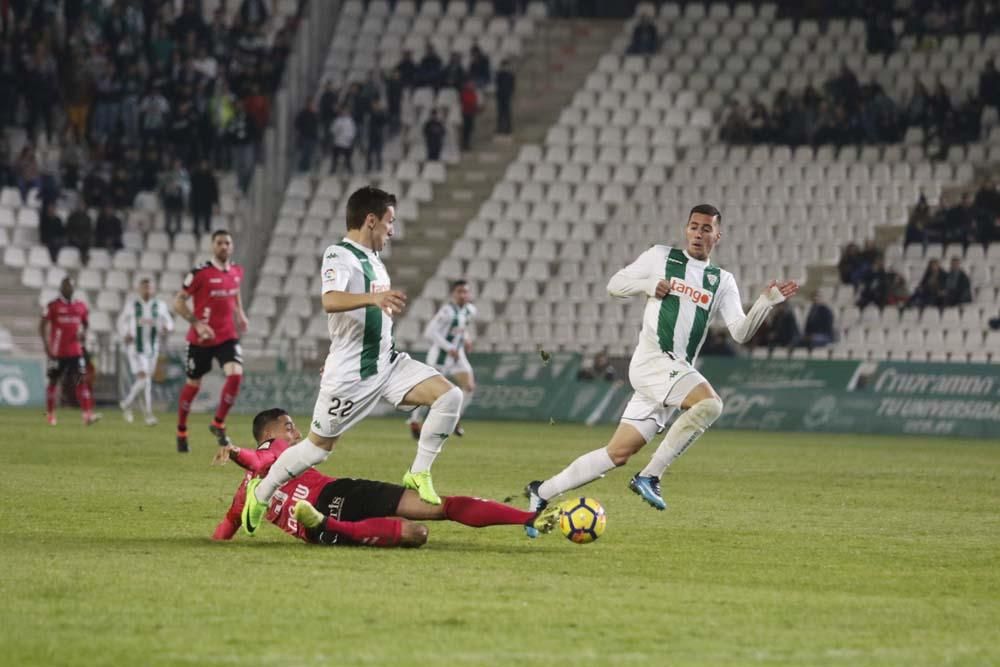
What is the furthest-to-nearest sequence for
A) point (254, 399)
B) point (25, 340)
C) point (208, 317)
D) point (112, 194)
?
point (112, 194), point (25, 340), point (254, 399), point (208, 317)

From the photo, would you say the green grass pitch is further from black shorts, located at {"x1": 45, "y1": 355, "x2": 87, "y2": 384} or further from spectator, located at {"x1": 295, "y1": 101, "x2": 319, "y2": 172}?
spectator, located at {"x1": 295, "y1": 101, "x2": 319, "y2": 172}

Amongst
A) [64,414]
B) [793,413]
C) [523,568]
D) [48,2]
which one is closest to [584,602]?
[523,568]

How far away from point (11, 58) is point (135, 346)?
12935 millimetres

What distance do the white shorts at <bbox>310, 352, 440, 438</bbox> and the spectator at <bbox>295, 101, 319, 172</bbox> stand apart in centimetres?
→ 2779

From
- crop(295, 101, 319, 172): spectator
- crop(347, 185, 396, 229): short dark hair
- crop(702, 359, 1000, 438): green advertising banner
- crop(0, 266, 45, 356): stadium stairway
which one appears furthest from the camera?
crop(295, 101, 319, 172): spectator

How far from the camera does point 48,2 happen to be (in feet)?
131

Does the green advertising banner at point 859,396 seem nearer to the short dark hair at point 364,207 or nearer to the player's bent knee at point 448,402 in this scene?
the player's bent knee at point 448,402

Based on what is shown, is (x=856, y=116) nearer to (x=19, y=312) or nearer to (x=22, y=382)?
(x=22, y=382)

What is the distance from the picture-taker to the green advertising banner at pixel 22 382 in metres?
33.2

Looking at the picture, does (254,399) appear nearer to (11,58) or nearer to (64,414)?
(64,414)

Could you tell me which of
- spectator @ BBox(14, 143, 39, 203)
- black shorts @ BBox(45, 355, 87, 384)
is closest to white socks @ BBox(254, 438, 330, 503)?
black shorts @ BBox(45, 355, 87, 384)

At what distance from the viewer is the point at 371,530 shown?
10477 mm

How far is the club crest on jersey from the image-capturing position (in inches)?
477

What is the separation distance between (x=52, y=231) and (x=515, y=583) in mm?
29607
